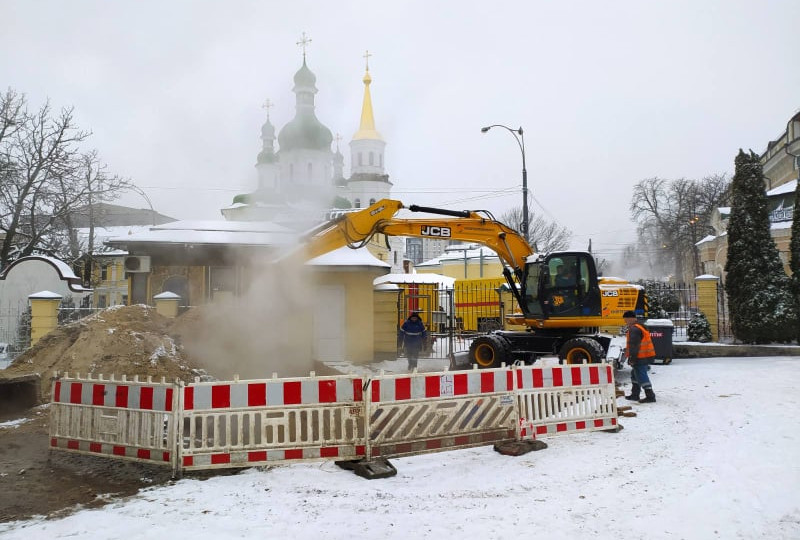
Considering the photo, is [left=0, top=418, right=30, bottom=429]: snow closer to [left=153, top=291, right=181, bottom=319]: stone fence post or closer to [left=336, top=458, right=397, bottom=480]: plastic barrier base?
[left=336, top=458, right=397, bottom=480]: plastic barrier base

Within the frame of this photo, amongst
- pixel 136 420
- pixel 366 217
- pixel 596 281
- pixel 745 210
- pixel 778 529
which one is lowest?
pixel 778 529

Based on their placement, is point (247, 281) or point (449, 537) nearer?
point (449, 537)

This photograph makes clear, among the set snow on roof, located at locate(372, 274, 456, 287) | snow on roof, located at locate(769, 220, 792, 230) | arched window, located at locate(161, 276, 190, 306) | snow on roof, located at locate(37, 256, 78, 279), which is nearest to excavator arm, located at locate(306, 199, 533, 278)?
arched window, located at locate(161, 276, 190, 306)

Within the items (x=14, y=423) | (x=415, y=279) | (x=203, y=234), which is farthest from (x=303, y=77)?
(x=14, y=423)

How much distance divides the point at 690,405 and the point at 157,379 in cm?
976

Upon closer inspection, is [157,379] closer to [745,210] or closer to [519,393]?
[519,393]

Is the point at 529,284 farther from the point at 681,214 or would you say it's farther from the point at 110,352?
the point at 681,214

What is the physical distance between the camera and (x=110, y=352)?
396 inches

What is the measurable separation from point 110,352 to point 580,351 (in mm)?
9473

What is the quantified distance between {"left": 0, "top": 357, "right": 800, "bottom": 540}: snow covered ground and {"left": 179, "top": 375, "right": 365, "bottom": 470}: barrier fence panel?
0.21 meters

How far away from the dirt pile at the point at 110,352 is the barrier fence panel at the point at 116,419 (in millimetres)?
3164

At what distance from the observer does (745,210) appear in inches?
680

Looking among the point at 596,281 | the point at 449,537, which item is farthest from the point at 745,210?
the point at 449,537

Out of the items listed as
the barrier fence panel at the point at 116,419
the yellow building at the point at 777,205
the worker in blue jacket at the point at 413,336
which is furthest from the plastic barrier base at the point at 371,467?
the yellow building at the point at 777,205
